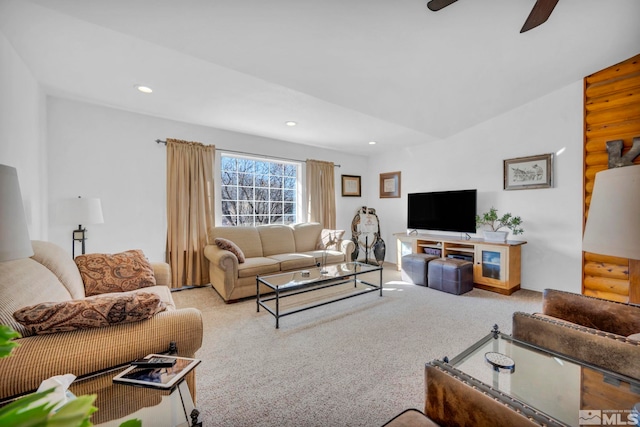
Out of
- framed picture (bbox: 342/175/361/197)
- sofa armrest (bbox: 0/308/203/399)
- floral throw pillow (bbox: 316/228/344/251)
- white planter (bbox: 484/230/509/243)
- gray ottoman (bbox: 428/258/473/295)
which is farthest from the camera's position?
framed picture (bbox: 342/175/361/197)

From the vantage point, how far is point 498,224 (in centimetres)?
403

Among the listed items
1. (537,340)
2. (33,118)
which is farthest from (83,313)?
(33,118)

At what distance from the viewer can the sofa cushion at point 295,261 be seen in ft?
12.2

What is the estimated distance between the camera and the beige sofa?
129 inches

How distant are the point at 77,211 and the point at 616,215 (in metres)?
3.88

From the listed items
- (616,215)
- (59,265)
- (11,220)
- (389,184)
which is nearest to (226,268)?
(59,265)

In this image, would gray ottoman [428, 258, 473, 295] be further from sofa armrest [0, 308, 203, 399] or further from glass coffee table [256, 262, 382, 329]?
sofa armrest [0, 308, 203, 399]

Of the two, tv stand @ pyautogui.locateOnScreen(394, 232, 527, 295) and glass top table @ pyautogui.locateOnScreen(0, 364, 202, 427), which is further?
tv stand @ pyautogui.locateOnScreen(394, 232, 527, 295)

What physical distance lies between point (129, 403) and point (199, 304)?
7.30ft

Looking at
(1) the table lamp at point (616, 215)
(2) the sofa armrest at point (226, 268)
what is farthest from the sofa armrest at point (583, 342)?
(2) the sofa armrest at point (226, 268)

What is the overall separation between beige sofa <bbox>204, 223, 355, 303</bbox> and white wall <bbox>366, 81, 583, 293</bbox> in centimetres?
227

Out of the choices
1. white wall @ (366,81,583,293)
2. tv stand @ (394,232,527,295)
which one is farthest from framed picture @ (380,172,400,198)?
tv stand @ (394,232,527,295)

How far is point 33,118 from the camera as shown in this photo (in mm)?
2568

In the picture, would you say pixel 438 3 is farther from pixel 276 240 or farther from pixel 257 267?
pixel 276 240
